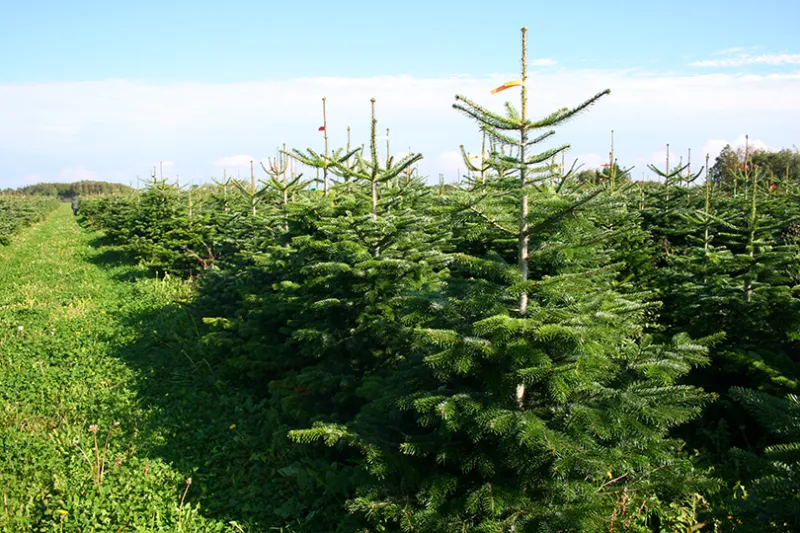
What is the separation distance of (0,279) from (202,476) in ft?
39.1

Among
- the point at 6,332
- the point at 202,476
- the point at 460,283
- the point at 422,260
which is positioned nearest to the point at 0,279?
the point at 6,332

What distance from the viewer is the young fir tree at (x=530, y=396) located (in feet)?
11.3

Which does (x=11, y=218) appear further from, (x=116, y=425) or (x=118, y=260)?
(x=116, y=425)

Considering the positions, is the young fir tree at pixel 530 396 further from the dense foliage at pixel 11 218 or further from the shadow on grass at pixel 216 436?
the dense foliage at pixel 11 218

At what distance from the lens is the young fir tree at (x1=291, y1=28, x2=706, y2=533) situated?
3.43m

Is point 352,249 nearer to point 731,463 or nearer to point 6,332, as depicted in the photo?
point 731,463

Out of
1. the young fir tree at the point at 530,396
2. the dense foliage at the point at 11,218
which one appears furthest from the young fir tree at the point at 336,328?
the dense foliage at the point at 11,218

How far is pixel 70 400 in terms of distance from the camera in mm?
7172

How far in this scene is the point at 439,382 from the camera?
4.02m

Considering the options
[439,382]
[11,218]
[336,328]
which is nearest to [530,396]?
[439,382]

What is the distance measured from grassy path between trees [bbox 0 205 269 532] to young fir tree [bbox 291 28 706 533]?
6.59 feet

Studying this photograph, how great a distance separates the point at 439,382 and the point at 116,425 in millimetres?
4479

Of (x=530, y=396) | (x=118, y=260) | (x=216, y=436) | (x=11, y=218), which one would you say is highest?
(x=11, y=218)

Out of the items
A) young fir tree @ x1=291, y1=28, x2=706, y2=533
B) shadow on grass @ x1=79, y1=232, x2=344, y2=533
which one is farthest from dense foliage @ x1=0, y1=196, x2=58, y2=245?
young fir tree @ x1=291, y1=28, x2=706, y2=533
